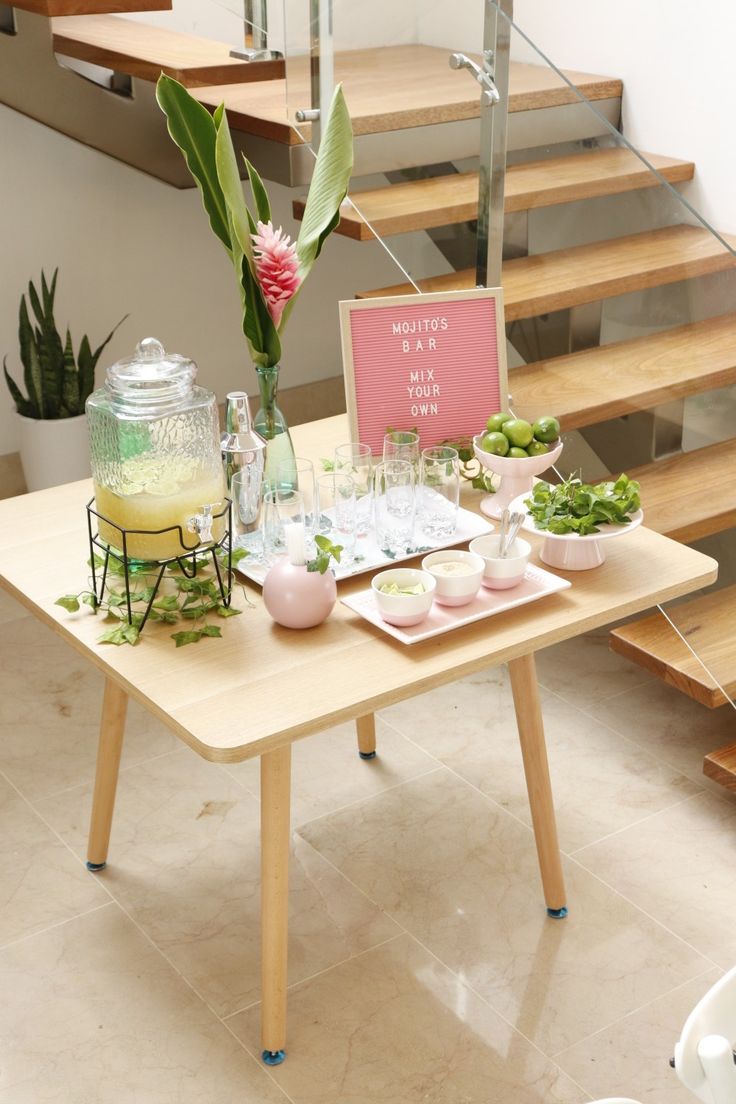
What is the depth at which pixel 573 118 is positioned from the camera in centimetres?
245

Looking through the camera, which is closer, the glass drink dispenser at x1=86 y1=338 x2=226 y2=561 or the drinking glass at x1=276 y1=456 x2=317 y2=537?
the glass drink dispenser at x1=86 y1=338 x2=226 y2=561

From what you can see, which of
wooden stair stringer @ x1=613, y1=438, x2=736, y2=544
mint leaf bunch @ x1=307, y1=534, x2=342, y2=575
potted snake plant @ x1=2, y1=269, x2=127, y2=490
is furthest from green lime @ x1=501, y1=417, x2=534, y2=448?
potted snake plant @ x1=2, y1=269, x2=127, y2=490

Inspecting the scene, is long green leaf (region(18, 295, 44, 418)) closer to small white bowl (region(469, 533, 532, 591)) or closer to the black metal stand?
the black metal stand

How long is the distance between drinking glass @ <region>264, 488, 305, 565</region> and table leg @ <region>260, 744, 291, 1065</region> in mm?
325

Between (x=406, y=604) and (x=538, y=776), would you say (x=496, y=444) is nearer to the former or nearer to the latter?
(x=406, y=604)

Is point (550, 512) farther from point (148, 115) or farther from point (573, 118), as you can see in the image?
point (148, 115)

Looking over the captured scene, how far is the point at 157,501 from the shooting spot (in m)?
1.84

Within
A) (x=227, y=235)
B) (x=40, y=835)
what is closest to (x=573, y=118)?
(x=227, y=235)

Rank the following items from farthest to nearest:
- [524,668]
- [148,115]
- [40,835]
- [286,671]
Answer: [148,115], [40,835], [524,668], [286,671]

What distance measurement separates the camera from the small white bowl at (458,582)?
180 cm

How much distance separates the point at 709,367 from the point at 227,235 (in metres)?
0.91

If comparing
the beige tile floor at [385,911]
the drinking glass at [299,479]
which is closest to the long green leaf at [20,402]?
the beige tile floor at [385,911]

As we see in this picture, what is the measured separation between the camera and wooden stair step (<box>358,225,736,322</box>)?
2312mm

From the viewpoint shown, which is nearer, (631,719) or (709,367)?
(709,367)
